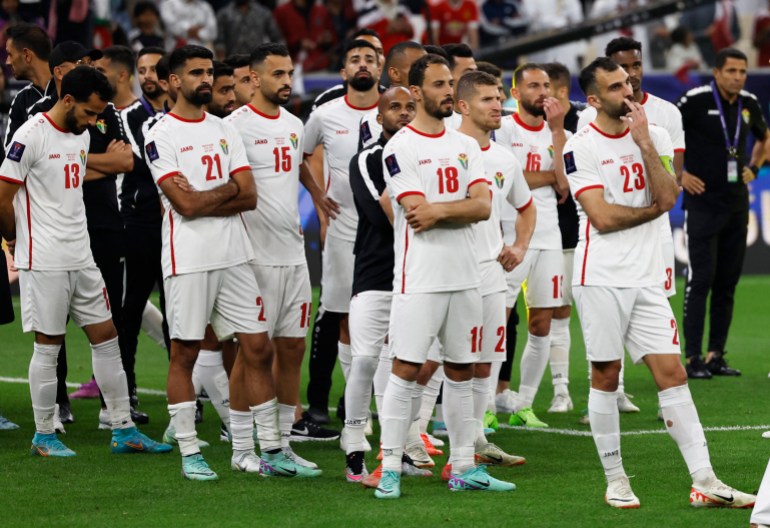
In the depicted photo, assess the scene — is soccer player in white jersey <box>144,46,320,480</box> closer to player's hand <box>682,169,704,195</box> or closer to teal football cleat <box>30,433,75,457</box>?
teal football cleat <box>30,433,75,457</box>

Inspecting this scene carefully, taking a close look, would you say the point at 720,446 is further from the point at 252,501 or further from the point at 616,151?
the point at 252,501

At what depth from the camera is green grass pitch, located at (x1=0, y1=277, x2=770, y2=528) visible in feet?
22.7

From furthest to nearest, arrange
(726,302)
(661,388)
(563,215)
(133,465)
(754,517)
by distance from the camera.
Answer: (726,302), (563,215), (133,465), (661,388), (754,517)

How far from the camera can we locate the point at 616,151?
7227 millimetres

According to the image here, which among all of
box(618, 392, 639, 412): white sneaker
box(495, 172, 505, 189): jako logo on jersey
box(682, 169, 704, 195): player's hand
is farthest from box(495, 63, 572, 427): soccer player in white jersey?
box(682, 169, 704, 195): player's hand

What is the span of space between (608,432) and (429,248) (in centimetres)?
129

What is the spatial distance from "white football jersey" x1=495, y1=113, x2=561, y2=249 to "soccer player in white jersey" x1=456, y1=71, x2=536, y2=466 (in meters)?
1.26

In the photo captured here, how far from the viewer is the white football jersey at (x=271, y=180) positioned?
8492 millimetres

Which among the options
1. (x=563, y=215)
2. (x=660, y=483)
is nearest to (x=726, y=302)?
(x=563, y=215)

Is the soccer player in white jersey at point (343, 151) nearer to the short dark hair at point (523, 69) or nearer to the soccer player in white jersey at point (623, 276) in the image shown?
the short dark hair at point (523, 69)

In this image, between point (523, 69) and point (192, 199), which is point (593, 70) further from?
point (523, 69)

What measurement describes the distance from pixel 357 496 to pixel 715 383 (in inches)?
196

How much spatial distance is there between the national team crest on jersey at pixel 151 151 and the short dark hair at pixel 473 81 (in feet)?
5.63

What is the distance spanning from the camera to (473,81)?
780 cm
